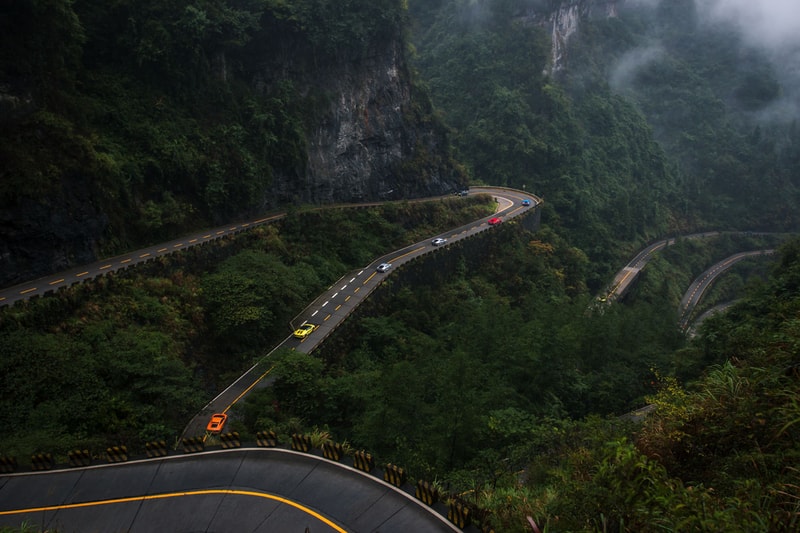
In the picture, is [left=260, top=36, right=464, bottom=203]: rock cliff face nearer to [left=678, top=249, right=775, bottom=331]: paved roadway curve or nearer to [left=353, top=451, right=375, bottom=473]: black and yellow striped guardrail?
[left=353, top=451, right=375, bottom=473]: black and yellow striped guardrail

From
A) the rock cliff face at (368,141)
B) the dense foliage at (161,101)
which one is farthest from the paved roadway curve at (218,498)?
the rock cliff face at (368,141)

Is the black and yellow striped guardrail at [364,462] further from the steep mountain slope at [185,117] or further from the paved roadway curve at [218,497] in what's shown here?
the steep mountain slope at [185,117]

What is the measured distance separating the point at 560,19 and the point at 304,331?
252ft

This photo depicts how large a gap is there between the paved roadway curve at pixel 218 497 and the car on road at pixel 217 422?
472 centimetres

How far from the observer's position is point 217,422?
22.9 meters

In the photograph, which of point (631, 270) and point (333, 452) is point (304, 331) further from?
point (631, 270)

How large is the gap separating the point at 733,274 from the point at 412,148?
170ft

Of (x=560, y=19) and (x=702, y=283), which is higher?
(x=560, y=19)

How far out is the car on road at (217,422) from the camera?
22491mm

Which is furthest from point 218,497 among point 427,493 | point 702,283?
point 702,283

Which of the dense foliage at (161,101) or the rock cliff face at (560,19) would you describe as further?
the rock cliff face at (560,19)

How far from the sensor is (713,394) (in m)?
12.6

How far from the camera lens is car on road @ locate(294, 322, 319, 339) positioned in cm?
3072

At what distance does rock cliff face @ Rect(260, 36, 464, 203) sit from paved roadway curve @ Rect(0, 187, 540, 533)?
2669 cm
